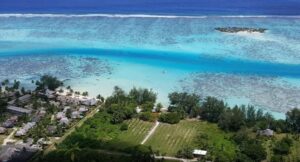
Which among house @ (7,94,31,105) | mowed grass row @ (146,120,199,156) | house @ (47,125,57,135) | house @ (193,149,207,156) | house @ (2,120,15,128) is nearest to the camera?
house @ (193,149,207,156)

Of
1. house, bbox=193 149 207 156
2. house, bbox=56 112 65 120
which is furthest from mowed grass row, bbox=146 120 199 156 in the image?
house, bbox=56 112 65 120

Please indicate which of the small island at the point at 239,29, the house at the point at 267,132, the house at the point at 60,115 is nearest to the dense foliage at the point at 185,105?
the house at the point at 267,132

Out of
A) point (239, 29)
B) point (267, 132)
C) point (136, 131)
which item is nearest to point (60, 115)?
point (136, 131)

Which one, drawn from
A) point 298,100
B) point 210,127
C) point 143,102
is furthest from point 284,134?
point 143,102

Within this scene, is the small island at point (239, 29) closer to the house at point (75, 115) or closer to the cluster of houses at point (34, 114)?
the cluster of houses at point (34, 114)

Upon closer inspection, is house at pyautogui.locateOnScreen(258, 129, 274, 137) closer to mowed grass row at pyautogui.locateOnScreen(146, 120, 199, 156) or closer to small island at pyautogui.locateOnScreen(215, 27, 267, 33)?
mowed grass row at pyautogui.locateOnScreen(146, 120, 199, 156)

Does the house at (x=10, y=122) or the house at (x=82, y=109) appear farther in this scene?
the house at (x=82, y=109)

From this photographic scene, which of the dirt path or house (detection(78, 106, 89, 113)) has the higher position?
house (detection(78, 106, 89, 113))
